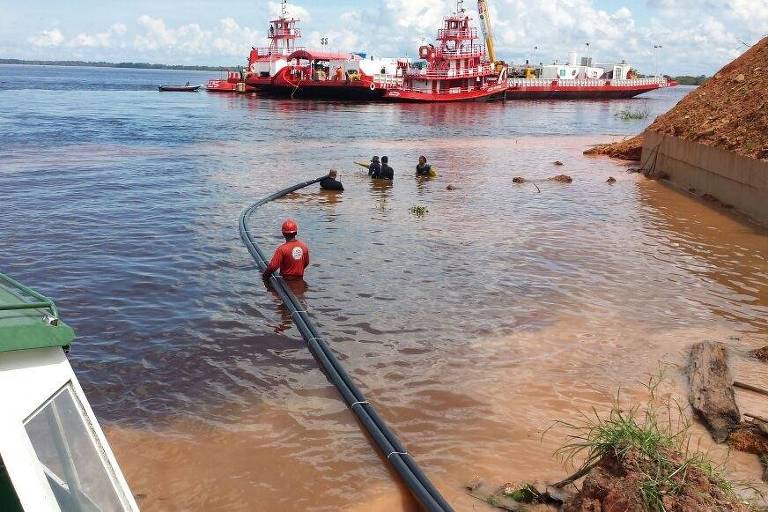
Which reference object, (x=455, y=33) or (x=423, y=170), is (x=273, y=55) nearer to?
(x=455, y=33)

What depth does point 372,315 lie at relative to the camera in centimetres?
916

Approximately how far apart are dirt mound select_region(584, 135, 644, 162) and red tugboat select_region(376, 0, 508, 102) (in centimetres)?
3781

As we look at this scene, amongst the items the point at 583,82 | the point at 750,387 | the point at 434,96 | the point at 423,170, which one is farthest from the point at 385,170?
the point at 583,82

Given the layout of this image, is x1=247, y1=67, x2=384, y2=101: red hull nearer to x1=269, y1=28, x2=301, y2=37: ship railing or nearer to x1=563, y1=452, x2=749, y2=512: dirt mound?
x1=269, y1=28, x2=301, y2=37: ship railing

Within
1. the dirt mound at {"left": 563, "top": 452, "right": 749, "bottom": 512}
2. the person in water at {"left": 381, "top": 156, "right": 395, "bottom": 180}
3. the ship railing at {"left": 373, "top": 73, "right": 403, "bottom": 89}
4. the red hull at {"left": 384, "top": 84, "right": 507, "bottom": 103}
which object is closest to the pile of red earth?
the person in water at {"left": 381, "top": 156, "right": 395, "bottom": 180}

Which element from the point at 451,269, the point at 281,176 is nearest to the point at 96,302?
the point at 451,269

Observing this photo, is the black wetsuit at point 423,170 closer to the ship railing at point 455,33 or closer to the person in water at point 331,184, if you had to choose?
the person in water at point 331,184

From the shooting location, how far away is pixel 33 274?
10.7 m

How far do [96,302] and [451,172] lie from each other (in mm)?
15837

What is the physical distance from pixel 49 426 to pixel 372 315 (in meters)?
6.10

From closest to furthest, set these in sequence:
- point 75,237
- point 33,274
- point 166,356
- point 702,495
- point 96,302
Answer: point 702,495, point 166,356, point 96,302, point 33,274, point 75,237

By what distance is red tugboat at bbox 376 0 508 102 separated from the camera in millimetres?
65188

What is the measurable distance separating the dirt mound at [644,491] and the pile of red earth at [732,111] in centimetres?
1215

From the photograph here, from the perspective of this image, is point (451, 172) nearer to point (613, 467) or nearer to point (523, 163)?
point (523, 163)
